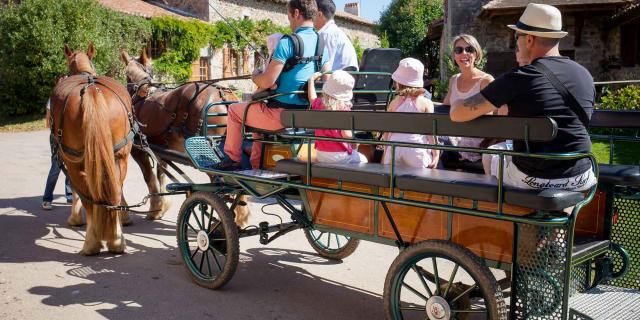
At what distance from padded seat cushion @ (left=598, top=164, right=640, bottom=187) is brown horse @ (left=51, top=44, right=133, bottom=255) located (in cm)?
417

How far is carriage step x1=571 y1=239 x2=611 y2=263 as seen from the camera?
335 centimetres

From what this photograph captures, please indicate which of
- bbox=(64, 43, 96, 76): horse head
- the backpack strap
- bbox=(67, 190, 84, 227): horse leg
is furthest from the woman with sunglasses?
bbox=(67, 190, 84, 227): horse leg

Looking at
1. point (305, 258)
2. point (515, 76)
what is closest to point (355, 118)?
point (515, 76)

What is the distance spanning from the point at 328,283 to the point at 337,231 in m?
1.14

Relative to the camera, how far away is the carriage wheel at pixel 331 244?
18.9 ft

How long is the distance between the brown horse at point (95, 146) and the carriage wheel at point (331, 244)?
6.08ft

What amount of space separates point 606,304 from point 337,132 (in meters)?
2.05

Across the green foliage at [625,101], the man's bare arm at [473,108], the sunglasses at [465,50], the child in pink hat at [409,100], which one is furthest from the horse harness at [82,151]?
the green foliage at [625,101]

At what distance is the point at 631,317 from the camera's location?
347 centimetres

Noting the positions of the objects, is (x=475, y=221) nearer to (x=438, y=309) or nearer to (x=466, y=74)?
(x=438, y=309)

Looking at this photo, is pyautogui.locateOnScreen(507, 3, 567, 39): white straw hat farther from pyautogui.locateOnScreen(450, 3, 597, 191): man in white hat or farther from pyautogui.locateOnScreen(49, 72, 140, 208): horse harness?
pyautogui.locateOnScreen(49, 72, 140, 208): horse harness

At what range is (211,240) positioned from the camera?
16.6 feet

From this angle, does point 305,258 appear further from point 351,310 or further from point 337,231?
point 337,231

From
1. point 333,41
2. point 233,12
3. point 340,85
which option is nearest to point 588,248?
point 340,85
